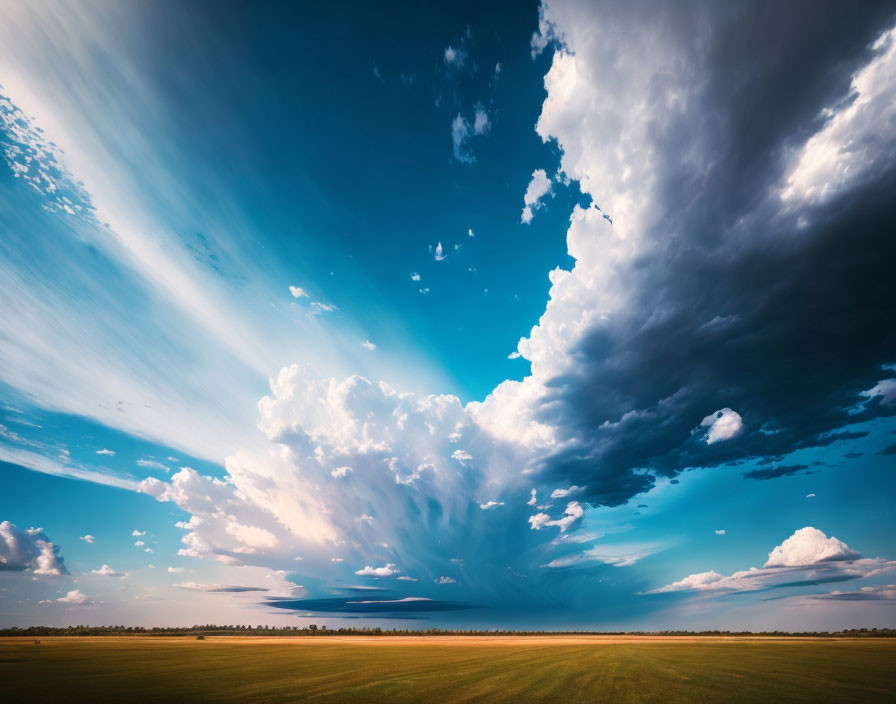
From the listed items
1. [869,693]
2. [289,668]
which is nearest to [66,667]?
[289,668]

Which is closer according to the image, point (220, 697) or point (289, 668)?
point (220, 697)

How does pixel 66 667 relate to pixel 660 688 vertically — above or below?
above

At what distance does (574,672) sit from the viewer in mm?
38375

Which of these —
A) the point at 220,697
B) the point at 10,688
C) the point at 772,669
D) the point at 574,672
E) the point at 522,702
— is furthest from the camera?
the point at 772,669

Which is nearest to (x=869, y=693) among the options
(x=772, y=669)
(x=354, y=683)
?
(x=772, y=669)

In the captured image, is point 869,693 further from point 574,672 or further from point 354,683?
point 354,683

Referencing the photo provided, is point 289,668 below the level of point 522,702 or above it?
above

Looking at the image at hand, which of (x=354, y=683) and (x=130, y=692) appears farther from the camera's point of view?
(x=354, y=683)

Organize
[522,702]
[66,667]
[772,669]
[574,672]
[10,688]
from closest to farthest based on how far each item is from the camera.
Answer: [522,702] < [10,688] < [574,672] < [772,669] < [66,667]

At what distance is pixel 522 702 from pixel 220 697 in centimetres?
2021

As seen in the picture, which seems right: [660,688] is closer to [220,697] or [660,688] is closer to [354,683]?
[354,683]

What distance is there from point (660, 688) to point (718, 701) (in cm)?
552

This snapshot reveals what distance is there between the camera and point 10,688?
30344 mm

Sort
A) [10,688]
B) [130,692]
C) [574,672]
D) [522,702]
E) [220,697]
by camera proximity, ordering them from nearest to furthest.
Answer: [522,702], [220,697], [130,692], [10,688], [574,672]
